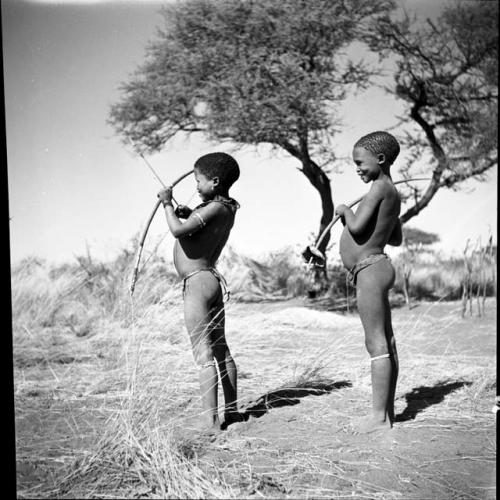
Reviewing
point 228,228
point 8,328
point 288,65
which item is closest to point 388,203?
point 228,228

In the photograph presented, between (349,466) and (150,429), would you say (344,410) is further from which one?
(150,429)

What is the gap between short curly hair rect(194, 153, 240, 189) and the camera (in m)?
2.91

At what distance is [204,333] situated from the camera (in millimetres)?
2885

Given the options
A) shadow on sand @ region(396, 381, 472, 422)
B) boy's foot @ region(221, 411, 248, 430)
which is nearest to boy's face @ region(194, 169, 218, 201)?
boy's foot @ region(221, 411, 248, 430)

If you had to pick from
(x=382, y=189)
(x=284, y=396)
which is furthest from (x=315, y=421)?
(x=382, y=189)

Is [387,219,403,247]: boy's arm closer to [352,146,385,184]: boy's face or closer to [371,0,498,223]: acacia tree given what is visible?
[352,146,385,184]: boy's face

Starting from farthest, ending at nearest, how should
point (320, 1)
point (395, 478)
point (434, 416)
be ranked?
point (320, 1), point (434, 416), point (395, 478)

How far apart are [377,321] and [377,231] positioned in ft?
1.28

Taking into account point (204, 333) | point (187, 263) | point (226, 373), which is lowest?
point (226, 373)

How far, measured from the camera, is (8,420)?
2.45 m

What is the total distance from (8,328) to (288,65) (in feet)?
15.8

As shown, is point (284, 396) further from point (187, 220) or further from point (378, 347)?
point (187, 220)

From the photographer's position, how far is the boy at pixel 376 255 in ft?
9.23

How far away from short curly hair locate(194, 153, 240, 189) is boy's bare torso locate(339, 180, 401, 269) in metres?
0.58
